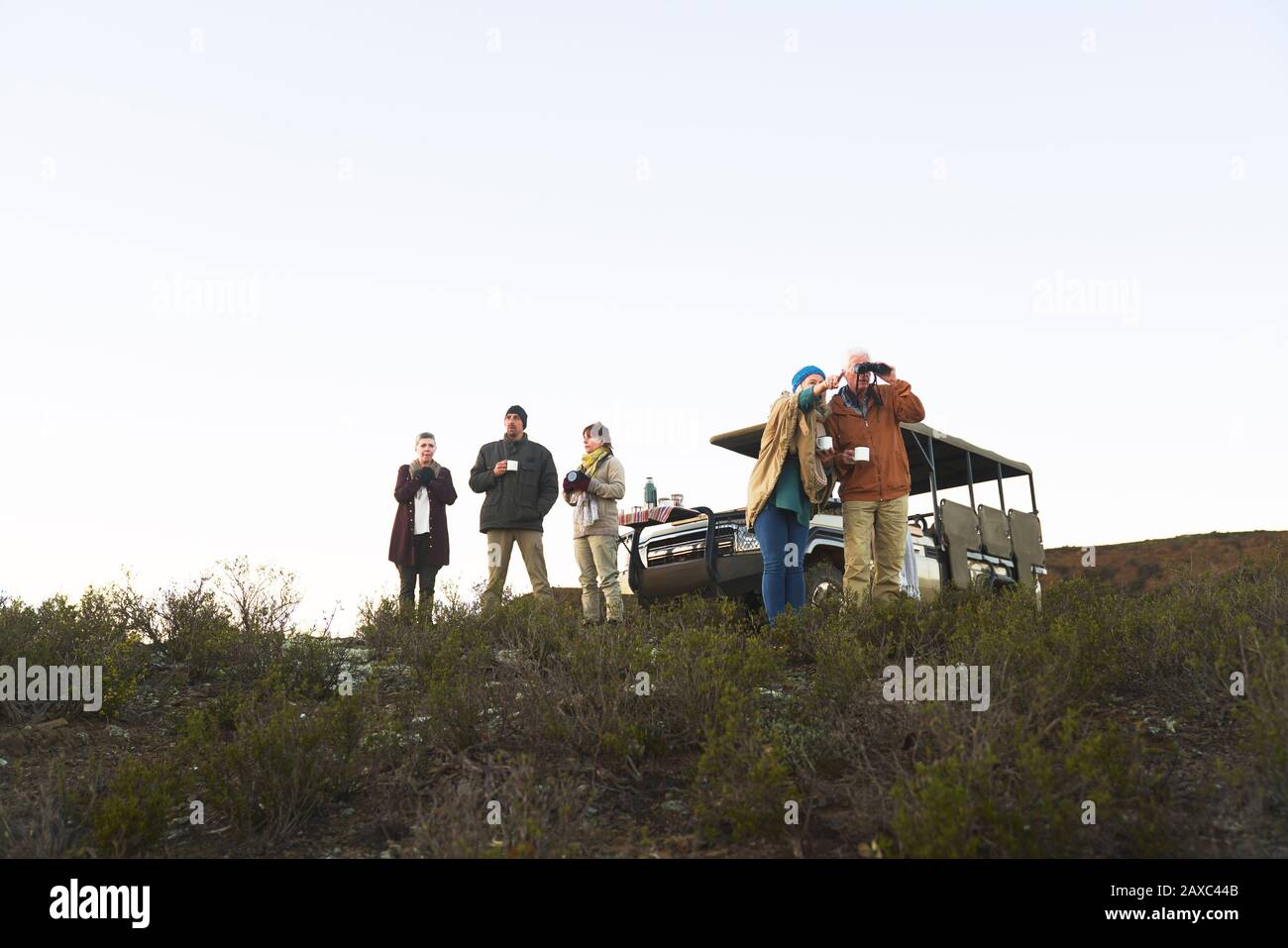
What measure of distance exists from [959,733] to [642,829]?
57.3 inches

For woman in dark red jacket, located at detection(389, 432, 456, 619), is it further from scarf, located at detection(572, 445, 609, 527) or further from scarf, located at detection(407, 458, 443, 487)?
scarf, located at detection(572, 445, 609, 527)

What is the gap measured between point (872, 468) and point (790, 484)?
0.72 meters

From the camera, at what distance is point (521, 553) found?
9.55 m

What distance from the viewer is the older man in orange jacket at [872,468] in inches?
304

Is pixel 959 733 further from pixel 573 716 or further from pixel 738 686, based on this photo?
pixel 573 716

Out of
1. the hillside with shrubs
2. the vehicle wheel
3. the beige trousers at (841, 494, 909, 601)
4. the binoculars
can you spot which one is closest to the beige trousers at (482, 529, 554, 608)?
the hillside with shrubs

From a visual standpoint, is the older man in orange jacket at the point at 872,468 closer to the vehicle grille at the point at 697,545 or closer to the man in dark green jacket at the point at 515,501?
the vehicle grille at the point at 697,545

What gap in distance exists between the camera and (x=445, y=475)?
9.82 m

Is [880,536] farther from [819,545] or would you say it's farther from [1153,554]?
[1153,554]

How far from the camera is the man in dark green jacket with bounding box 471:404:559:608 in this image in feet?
30.7

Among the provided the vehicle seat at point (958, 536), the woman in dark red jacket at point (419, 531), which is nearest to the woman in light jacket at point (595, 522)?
the woman in dark red jacket at point (419, 531)
